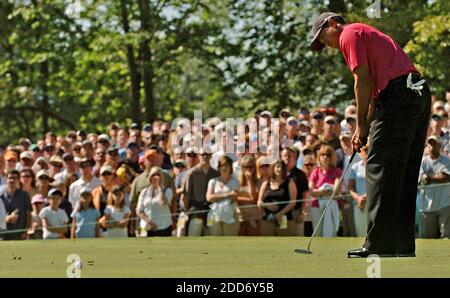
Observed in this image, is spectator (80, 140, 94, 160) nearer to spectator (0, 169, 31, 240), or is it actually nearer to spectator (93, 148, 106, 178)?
spectator (93, 148, 106, 178)

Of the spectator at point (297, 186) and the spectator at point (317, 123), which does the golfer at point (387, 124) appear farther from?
the spectator at point (317, 123)

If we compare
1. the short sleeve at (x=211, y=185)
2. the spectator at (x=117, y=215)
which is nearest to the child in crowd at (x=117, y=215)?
the spectator at (x=117, y=215)

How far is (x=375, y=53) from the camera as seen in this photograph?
9617 millimetres

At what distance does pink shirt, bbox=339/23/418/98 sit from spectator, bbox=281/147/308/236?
733 cm

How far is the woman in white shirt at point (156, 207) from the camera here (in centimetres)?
1753

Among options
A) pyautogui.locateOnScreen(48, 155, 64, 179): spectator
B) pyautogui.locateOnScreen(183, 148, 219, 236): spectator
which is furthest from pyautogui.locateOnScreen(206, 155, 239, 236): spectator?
pyautogui.locateOnScreen(48, 155, 64, 179): spectator

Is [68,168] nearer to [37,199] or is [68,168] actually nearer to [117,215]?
[37,199]

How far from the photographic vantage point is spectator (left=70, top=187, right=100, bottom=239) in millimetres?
17547

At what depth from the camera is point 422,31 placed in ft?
80.6

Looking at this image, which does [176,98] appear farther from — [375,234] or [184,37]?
[375,234]

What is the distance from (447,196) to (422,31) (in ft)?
29.5

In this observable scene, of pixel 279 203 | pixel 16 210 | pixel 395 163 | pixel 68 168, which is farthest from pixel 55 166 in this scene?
pixel 395 163
